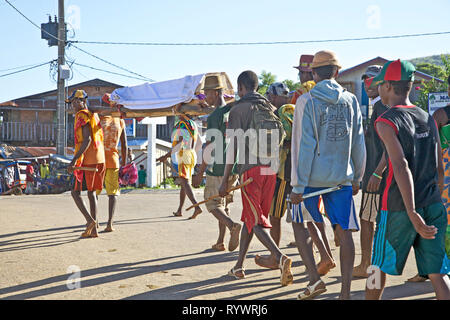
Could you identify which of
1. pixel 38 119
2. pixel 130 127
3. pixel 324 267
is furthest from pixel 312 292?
pixel 38 119

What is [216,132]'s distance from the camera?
19.7 ft

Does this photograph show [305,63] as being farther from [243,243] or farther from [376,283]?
[376,283]

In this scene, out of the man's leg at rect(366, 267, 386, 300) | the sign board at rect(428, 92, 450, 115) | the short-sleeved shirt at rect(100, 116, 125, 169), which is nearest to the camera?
the man's leg at rect(366, 267, 386, 300)

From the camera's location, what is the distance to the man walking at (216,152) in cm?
590

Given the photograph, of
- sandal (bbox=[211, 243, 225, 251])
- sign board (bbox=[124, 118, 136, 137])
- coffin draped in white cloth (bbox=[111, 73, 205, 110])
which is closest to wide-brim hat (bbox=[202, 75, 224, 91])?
sandal (bbox=[211, 243, 225, 251])

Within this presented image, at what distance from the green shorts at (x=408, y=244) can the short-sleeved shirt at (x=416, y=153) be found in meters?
0.07

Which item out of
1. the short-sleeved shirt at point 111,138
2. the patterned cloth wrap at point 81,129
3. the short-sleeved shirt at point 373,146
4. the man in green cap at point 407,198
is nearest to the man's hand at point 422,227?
the man in green cap at point 407,198

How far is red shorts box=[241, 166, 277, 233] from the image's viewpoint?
4892mm

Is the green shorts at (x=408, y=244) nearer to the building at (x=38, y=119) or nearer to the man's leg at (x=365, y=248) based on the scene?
the man's leg at (x=365, y=248)

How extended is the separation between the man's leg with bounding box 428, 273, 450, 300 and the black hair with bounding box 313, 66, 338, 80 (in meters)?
1.81

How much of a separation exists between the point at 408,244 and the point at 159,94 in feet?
33.9

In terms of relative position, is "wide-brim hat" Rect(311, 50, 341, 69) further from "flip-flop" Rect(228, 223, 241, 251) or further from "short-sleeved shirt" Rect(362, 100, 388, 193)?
"flip-flop" Rect(228, 223, 241, 251)

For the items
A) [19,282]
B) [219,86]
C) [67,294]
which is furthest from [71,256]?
[219,86]

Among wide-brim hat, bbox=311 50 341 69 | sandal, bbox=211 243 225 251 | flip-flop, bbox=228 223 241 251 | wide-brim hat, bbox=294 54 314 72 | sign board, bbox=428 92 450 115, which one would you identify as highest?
sign board, bbox=428 92 450 115
